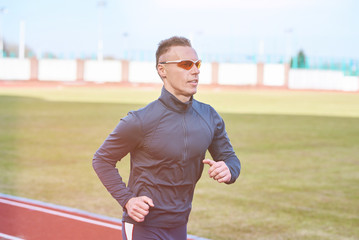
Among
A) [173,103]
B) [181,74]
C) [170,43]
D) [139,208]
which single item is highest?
[170,43]

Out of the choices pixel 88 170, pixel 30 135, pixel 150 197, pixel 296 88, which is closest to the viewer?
pixel 150 197

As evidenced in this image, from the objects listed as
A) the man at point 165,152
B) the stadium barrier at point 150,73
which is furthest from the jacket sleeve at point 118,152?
the stadium barrier at point 150,73

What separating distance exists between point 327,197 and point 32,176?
16.1 ft

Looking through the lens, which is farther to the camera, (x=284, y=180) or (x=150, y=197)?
(x=284, y=180)

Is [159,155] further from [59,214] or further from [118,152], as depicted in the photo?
[59,214]

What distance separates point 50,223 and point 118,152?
3.74 metres

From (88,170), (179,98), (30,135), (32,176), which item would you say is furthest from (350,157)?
(179,98)

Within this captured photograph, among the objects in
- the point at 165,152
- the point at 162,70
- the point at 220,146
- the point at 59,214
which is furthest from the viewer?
the point at 59,214

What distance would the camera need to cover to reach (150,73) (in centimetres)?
7444

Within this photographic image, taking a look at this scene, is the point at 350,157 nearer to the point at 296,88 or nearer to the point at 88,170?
the point at 88,170

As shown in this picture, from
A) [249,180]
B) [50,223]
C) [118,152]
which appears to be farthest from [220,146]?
A: [249,180]

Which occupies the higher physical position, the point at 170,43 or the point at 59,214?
the point at 170,43

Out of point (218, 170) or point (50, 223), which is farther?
point (50, 223)

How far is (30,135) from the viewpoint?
1614 cm
